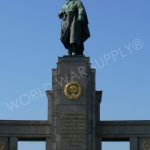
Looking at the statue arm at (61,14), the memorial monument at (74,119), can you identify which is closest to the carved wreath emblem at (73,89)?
the memorial monument at (74,119)

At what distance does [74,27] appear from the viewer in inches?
1055

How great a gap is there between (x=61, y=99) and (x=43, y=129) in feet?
6.39

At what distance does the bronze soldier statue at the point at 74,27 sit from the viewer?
1054 inches

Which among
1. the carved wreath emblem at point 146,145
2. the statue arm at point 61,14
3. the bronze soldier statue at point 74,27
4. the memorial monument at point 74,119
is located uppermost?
the statue arm at point 61,14

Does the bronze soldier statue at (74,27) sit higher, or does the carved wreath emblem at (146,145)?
the bronze soldier statue at (74,27)

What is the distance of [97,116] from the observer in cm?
2664

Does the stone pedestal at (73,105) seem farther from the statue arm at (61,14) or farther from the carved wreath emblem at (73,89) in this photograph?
the statue arm at (61,14)

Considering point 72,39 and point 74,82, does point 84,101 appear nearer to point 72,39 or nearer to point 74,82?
point 74,82

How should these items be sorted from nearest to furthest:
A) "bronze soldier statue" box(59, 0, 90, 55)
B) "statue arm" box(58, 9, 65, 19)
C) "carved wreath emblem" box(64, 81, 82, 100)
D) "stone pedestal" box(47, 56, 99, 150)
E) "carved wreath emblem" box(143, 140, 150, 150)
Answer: "stone pedestal" box(47, 56, 99, 150) < "carved wreath emblem" box(64, 81, 82, 100) < "carved wreath emblem" box(143, 140, 150, 150) < "bronze soldier statue" box(59, 0, 90, 55) < "statue arm" box(58, 9, 65, 19)

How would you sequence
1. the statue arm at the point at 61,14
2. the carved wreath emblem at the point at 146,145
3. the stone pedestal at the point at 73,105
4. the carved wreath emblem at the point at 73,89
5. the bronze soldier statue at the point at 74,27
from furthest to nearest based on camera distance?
the statue arm at the point at 61,14 < the bronze soldier statue at the point at 74,27 < the carved wreath emblem at the point at 146,145 < the carved wreath emblem at the point at 73,89 < the stone pedestal at the point at 73,105

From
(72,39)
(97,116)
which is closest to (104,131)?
(97,116)

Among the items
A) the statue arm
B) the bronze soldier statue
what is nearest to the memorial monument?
the bronze soldier statue

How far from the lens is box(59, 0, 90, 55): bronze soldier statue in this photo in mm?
26781

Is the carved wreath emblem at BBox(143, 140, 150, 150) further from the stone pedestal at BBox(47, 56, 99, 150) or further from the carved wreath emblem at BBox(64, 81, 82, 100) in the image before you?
the carved wreath emblem at BBox(64, 81, 82, 100)
